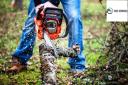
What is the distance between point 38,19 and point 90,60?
1.87m

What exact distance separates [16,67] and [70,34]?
0.91 metres

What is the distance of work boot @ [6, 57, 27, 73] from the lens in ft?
17.7

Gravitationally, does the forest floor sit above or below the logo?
below

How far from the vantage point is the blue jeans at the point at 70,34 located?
17.0 feet

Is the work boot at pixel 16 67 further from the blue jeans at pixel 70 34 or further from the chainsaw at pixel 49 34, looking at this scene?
the chainsaw at pixel 49 34

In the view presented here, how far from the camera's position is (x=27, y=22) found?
5434 mm

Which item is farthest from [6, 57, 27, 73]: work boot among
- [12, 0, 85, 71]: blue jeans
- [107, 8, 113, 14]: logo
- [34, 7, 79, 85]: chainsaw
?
[107, 8, 113, 14]: logo

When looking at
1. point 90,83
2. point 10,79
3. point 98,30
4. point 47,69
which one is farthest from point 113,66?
point 98,30

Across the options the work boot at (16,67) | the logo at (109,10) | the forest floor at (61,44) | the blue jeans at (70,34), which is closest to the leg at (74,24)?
the blue jeans at (70,34)

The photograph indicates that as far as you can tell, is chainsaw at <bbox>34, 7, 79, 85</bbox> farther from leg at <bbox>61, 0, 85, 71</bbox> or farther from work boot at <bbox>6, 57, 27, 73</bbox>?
work boot at <bbox>6, 57, 27, 73</bbox>

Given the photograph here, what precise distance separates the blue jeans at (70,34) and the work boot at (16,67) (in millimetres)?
57

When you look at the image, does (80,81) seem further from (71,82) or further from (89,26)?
(89,26)

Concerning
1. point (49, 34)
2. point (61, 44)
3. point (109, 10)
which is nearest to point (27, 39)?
point (49, 34)

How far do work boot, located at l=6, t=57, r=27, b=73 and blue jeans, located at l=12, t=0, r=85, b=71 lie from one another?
0.19ft
